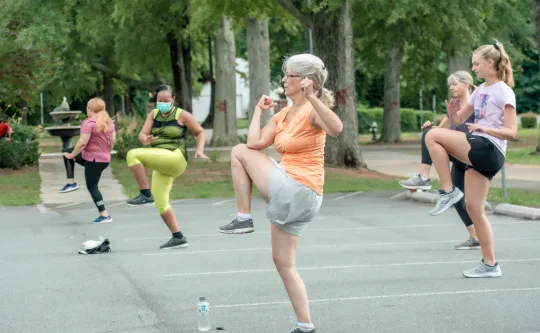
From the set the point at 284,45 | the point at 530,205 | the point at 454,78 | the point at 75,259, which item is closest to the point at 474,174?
the point at 454,78

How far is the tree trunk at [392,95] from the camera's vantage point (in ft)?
139

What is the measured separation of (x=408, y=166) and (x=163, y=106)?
58.8ft

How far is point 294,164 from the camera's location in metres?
6.08

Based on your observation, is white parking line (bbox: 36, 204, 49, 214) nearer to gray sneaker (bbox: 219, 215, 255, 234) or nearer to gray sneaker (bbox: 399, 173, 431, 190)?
gray sneaker (bbox: 399, 173, 431, 190)

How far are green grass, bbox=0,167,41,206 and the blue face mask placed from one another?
748 cm

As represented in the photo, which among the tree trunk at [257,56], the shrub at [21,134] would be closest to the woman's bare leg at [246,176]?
the tree trunk at [257,56]

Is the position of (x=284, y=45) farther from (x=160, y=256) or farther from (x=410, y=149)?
(x=160, y=256)

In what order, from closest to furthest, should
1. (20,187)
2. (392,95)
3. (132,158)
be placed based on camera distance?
(132,158)
(20,187)
(392,95)

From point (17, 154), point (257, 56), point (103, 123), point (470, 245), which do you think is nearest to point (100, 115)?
point (103, 123)

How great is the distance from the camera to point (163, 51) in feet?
130

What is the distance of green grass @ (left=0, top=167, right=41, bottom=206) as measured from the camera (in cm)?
1825

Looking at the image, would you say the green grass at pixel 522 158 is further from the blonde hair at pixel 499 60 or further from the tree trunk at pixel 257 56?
the blonde hair at pixel 499 60

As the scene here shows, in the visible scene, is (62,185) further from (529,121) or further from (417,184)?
(529,121)

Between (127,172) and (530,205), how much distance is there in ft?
41.4
